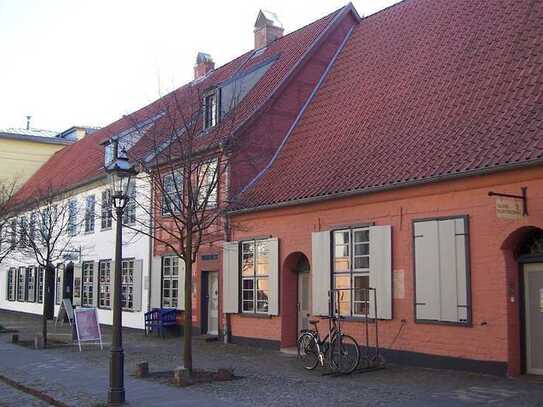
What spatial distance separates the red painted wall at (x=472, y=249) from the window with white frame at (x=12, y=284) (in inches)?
1060

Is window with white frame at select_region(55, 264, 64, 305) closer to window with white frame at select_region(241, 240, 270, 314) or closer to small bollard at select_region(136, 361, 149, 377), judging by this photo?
window with white frame at select_region(241, 240, 270, 314)

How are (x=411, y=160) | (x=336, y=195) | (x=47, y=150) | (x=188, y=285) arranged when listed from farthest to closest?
(x=47, y=150)
(x=336, y=195)
(x=411, y=160)
(x=188, y=285)

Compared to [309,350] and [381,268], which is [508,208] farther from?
[309,350]

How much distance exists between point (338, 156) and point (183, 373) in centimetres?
692

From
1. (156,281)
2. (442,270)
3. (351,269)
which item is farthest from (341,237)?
(156,281)

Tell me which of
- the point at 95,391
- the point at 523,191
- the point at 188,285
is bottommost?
the point at 95,391

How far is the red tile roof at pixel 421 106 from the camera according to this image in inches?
509

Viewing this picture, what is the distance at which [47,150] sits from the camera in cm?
4444

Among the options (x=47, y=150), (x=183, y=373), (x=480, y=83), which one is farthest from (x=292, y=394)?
(x=47, y=150)

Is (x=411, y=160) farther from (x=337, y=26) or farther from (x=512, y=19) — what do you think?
(x=337, y=26)

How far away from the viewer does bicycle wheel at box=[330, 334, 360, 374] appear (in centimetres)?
1258

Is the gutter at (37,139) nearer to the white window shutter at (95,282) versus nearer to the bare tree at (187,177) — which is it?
the white window shutter at (95,282)

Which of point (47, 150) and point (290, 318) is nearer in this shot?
point (290, 318)

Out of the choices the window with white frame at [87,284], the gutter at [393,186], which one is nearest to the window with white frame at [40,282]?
the window with white frame at [87,284]
